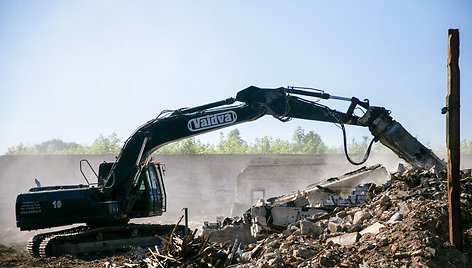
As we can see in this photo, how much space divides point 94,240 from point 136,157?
2.33 metres

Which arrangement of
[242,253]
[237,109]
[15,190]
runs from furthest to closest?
1. [15,190]
2. [237,109]
3. [242,253]

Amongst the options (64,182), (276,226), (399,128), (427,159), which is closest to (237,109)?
(276,226)

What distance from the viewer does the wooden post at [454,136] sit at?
6016mm

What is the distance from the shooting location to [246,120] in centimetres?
1082

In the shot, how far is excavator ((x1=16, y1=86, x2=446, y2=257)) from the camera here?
1037 centimetres

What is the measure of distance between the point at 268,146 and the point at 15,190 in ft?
118

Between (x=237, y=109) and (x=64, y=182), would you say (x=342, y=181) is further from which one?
(x=64, y=182)

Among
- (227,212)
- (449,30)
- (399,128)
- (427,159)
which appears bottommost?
(227,212)

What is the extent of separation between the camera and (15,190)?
30.8 m

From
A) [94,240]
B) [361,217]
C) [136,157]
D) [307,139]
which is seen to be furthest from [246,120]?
[307,139]

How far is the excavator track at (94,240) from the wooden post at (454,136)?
22.0ft

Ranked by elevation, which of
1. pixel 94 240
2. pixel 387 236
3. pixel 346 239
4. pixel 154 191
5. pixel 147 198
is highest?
pixel 154 191

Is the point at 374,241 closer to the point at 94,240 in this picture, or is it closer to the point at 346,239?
the point at 346,239

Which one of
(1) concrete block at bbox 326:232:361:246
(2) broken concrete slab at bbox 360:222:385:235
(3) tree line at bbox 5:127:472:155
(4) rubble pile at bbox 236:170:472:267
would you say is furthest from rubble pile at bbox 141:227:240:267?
(3) tree line at bbox 5:127:472:155
